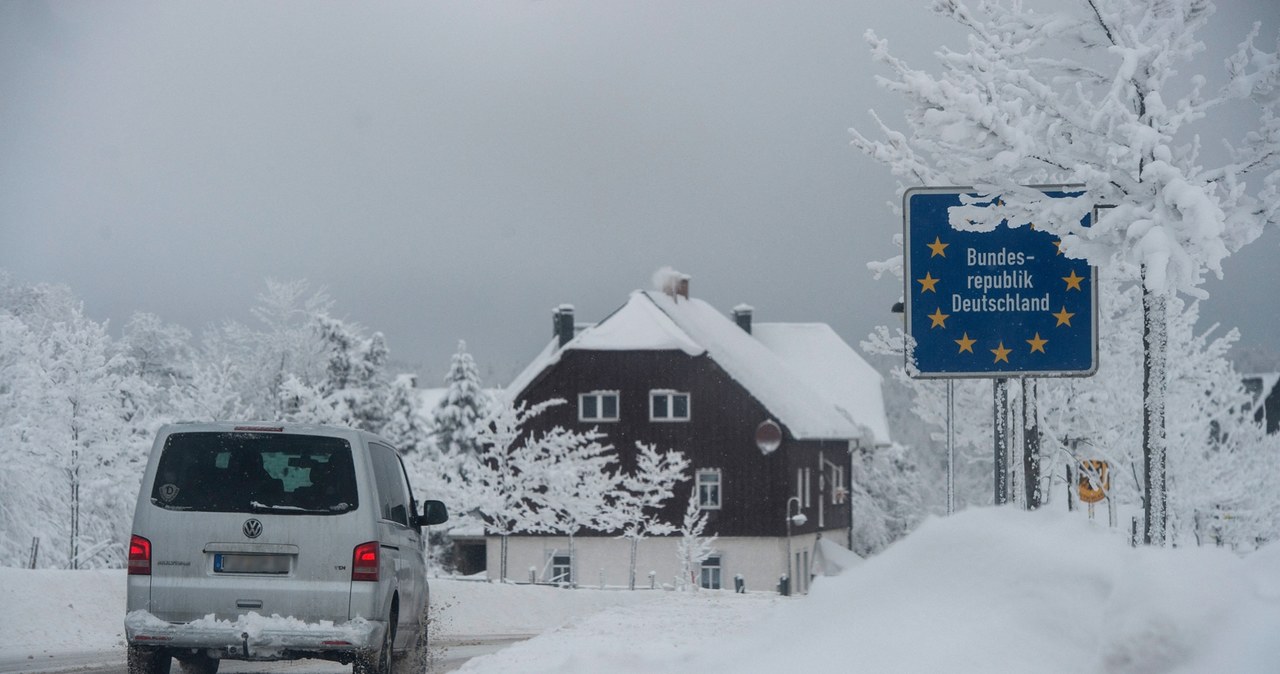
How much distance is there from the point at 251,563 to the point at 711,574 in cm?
4318

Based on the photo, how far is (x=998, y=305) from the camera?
11.5 metres

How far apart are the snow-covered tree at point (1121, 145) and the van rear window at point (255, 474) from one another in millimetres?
4644

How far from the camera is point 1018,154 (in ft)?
33.3

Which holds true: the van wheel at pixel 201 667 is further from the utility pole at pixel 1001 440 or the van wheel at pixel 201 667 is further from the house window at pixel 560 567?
the house window at pixel 560 567

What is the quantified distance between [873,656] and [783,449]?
45304 mm

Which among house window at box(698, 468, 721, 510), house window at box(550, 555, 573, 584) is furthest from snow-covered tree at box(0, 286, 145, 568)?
house window at box(698, 468, 721, 510)

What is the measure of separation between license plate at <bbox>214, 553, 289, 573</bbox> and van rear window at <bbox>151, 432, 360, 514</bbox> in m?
0.30

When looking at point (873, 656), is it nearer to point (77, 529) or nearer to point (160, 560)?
point (160, 560)

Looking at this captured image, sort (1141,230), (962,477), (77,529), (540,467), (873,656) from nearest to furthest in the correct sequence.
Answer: (873,656), (1141,230), (77,529), (540,467), (962,477)

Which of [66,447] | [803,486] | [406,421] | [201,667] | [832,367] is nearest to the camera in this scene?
[201,667]

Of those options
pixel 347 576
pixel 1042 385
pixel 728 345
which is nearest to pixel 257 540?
pixel 347 576

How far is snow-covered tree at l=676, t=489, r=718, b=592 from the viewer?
4484cm

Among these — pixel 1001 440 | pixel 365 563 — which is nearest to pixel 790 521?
pixel 1001 440

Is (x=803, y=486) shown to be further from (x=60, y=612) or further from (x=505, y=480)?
(x=60, y=612)
